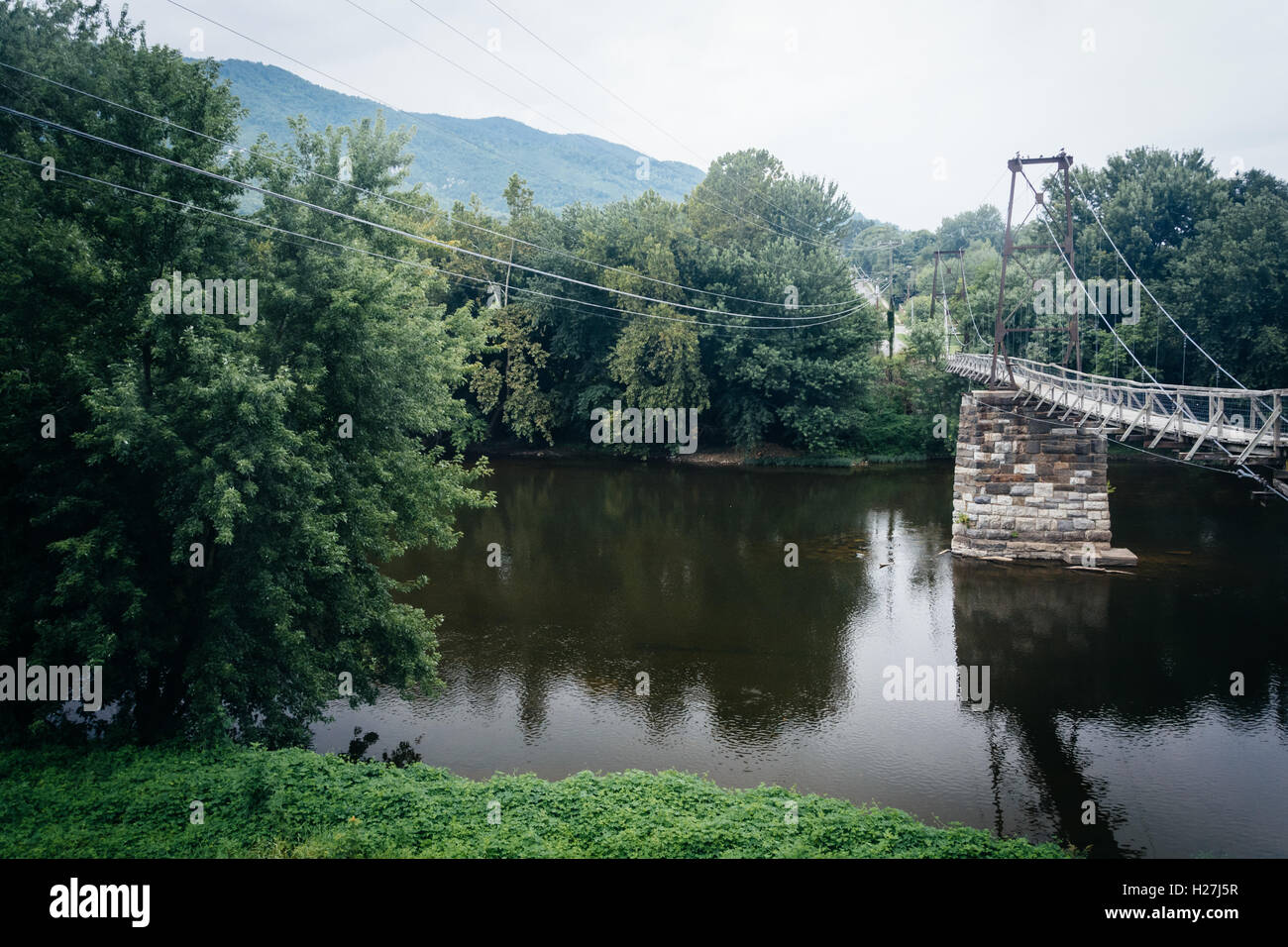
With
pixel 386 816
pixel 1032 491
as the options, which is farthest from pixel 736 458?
pixel 386 816

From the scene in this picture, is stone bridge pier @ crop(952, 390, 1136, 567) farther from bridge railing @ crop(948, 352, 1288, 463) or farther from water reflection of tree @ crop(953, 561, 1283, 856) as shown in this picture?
water reflection of tree @ crop(953, 561, 1283, 856)

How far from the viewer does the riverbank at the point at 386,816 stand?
392 inches

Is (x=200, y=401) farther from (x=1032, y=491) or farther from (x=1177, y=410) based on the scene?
(x=1032, y=491)

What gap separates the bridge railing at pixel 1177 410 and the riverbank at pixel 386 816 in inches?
382

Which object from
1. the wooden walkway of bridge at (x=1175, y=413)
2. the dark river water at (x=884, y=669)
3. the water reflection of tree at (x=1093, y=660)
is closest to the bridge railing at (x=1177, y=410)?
the wooden walkway of bridge at (x=1175, y=413)

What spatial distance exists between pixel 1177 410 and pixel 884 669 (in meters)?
8.72

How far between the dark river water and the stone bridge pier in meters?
0.99

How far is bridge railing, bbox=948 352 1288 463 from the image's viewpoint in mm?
15617

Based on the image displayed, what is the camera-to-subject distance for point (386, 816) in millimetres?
11039

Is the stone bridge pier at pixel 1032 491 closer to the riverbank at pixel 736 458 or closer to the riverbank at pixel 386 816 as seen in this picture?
the riverbank at pixel 386 816

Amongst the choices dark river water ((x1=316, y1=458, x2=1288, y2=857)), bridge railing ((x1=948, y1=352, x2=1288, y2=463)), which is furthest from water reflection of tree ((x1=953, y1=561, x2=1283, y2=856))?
bridge railing ((x1=948, y1=352, x2=1288, y2=463))

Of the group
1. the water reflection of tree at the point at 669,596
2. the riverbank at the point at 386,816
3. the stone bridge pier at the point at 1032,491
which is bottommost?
the riverbank at the point at 386,816

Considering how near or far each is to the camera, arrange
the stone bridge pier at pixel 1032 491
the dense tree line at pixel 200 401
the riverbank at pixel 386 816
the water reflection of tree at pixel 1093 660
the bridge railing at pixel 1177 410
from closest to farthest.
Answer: the riverbank at pixel 386 816
the dense tree line at pixel 200 401
the water reflection of tree at pixel 1093 660
the bridge railing at pixel 1177 410
the stone bridge pier at pixel 1032 491

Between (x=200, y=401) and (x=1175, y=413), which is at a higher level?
(x=1175, y=413)
